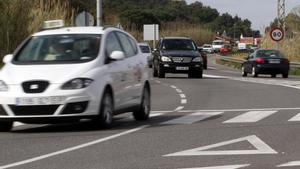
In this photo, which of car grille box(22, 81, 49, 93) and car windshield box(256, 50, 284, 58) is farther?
car windshield box(256, 50, 284, 58)

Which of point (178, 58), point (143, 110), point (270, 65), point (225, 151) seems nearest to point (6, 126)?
point (143, 110)

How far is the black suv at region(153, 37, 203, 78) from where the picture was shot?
32656 millimetres

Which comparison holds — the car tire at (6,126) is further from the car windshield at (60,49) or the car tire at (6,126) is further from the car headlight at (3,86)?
the car windshield at (60,49)

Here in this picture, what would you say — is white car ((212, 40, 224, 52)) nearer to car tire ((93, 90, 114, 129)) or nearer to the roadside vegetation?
the roadside vegetation

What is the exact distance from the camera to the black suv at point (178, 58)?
32.7 meters

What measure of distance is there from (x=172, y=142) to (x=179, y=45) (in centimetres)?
2314

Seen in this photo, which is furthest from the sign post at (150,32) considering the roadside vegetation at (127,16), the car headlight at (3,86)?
the car headlight at (3,86)

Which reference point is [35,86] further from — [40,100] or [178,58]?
[178,58]

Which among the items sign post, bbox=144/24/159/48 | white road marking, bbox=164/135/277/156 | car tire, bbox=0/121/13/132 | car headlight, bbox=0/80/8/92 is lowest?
sign post, bbox=144/24/159/48

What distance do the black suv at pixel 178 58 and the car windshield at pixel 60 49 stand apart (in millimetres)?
19302

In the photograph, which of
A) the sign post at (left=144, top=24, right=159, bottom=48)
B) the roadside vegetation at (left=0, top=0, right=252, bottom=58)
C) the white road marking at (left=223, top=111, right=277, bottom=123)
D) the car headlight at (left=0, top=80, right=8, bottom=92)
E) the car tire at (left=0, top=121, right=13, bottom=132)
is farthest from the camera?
the sign post at (left=144, top=24, right=159, bottom=48)

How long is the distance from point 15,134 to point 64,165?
3600 millimetres

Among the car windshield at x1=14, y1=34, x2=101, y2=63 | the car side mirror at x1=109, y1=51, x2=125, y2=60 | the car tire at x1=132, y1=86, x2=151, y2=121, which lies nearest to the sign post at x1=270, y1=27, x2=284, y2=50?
the car tire at x1=132, y1=86, x2=151, y2=121

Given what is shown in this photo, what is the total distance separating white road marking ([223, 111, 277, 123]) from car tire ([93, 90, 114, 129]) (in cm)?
243
